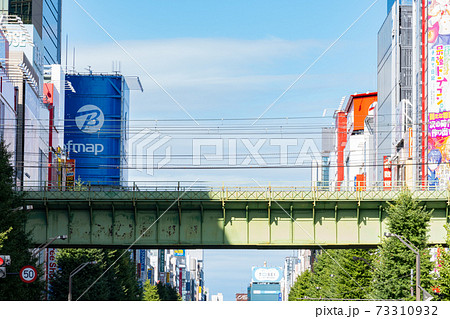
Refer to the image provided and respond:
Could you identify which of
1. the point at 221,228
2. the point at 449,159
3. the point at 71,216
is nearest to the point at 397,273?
the point at 221,228

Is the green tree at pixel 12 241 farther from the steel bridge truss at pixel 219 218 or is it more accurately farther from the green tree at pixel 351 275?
the green tree at pixel 351 275

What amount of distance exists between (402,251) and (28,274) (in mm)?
28974

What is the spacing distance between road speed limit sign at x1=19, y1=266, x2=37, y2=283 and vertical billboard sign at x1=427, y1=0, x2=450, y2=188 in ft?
224

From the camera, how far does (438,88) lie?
375ft

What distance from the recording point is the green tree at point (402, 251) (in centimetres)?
6688

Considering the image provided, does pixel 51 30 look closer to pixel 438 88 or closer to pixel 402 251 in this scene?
pixel 438 88

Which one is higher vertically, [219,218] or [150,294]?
[219,218]

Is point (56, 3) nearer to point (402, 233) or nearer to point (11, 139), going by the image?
point (11, 139)

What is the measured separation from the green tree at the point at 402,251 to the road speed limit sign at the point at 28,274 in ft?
89.4

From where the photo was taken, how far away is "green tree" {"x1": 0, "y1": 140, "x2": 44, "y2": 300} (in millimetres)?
55031

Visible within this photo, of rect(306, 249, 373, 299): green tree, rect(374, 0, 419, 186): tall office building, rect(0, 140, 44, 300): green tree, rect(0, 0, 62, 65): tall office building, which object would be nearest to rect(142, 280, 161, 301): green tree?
rect(0, 0, 62, 65): tall office building

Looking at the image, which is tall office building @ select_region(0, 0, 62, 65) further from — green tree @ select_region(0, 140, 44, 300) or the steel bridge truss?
green tree @ select_region(0, 140, 44, 300)

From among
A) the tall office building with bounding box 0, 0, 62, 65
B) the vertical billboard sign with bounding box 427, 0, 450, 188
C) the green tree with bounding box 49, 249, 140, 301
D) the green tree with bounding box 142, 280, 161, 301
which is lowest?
the green tree with bounding box 142, 280, 161, 301

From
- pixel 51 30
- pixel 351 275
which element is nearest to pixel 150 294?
pixel 51 30
